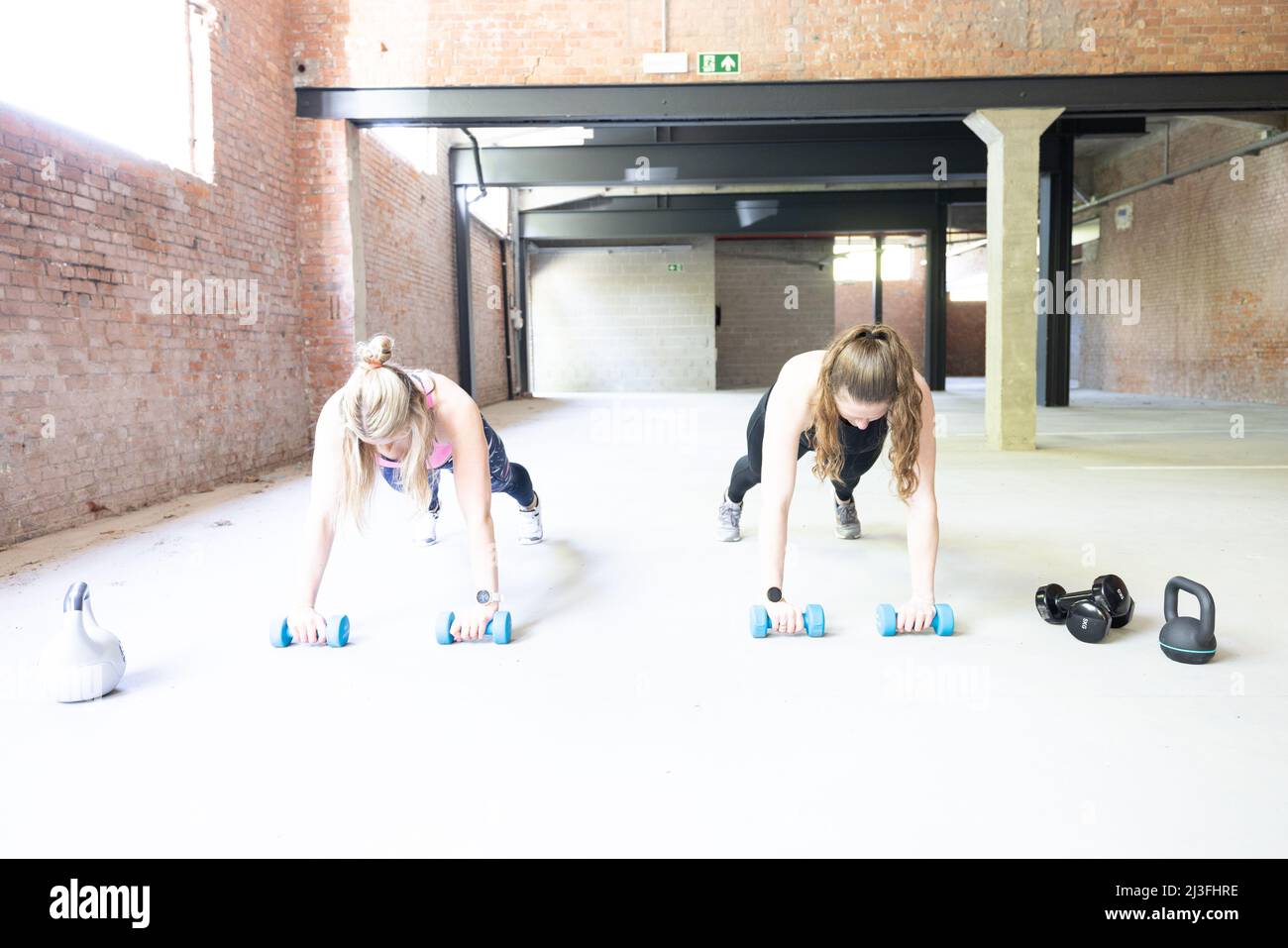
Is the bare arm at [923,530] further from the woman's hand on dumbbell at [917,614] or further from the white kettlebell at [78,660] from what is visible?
the white kettlebell at [78,660]

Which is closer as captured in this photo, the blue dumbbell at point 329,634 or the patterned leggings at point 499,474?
the blue dumbbell at point 329,634

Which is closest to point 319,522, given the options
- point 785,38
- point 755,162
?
point 785,38

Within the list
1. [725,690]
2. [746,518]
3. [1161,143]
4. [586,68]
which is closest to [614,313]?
[1161,143]

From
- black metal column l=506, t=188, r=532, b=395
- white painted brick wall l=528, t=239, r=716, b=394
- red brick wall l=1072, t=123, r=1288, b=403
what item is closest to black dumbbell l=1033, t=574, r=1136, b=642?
red brick wall l=1072, t=123, r=1288, b=403

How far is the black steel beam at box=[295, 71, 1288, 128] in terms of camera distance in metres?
6.59

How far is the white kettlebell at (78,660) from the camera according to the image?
208 cm

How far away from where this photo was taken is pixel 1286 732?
6.06ft

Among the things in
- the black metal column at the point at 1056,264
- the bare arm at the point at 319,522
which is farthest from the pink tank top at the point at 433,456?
the black metal column at the point at 1056,264

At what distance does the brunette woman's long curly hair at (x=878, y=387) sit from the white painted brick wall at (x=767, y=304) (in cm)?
1765

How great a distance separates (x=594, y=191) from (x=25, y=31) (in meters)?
13.2

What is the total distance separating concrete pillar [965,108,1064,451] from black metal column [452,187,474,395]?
25.7ft

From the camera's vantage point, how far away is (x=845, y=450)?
288 cm

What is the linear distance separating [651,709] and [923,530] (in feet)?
3.26

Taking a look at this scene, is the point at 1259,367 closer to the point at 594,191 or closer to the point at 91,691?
the point at 594,191
